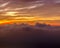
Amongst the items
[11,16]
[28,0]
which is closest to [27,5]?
[28,0]

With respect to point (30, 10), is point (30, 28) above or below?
below

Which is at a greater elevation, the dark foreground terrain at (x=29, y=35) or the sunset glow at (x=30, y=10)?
the sunset glow at (x=30, y=10)

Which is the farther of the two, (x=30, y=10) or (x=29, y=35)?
(x=30, y=10)

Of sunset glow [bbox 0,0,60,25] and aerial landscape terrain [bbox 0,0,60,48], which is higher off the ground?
sunset glow [bbox 0,0,60,25]

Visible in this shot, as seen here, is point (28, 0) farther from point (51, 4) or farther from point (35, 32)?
point (35, 32)

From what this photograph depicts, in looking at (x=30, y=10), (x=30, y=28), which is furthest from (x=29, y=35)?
(x=30, y=10)

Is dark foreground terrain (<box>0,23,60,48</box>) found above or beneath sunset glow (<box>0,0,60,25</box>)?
beneath

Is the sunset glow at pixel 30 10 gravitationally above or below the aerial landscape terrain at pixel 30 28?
above

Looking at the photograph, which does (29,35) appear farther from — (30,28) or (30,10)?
(30,10)
